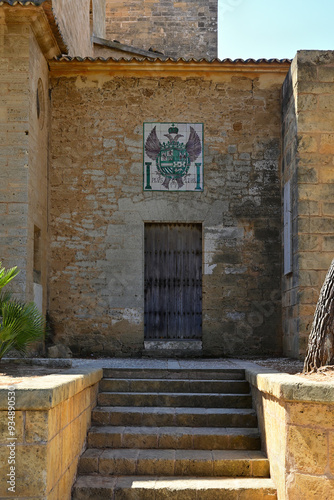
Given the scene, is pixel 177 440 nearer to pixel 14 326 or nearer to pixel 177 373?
pixel 177 373

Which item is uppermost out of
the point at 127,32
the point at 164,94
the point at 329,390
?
the point at 127,32

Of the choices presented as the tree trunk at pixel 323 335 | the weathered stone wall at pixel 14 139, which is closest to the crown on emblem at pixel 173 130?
the weathered stone wall at pixel 14 139

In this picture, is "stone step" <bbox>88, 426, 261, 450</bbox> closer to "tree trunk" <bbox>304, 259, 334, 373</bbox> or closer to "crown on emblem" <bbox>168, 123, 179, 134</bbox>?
"tree trunk" <bbox>304, 259, 334, 373</bbox>

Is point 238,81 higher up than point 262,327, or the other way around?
point 238,81

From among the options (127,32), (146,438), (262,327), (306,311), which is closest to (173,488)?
(146,438)

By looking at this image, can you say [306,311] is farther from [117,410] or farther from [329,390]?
[329,390]

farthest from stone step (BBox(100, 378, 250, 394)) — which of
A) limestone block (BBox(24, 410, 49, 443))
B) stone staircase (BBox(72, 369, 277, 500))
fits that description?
limestone block (BBox(24, 410, 49, 443))

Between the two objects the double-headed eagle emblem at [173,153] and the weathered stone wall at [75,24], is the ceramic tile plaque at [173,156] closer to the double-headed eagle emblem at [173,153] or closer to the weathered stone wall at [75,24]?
the double-headed eagle emblem at [173,153]

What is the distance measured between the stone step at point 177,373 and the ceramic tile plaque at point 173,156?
3954mm

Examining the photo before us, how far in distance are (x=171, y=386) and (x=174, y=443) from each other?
1053 mm

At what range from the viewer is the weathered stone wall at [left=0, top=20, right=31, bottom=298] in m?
8.60

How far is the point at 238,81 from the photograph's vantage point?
33.3 feet

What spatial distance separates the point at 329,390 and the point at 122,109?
279 inches

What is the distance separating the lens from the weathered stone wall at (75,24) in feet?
32.7
